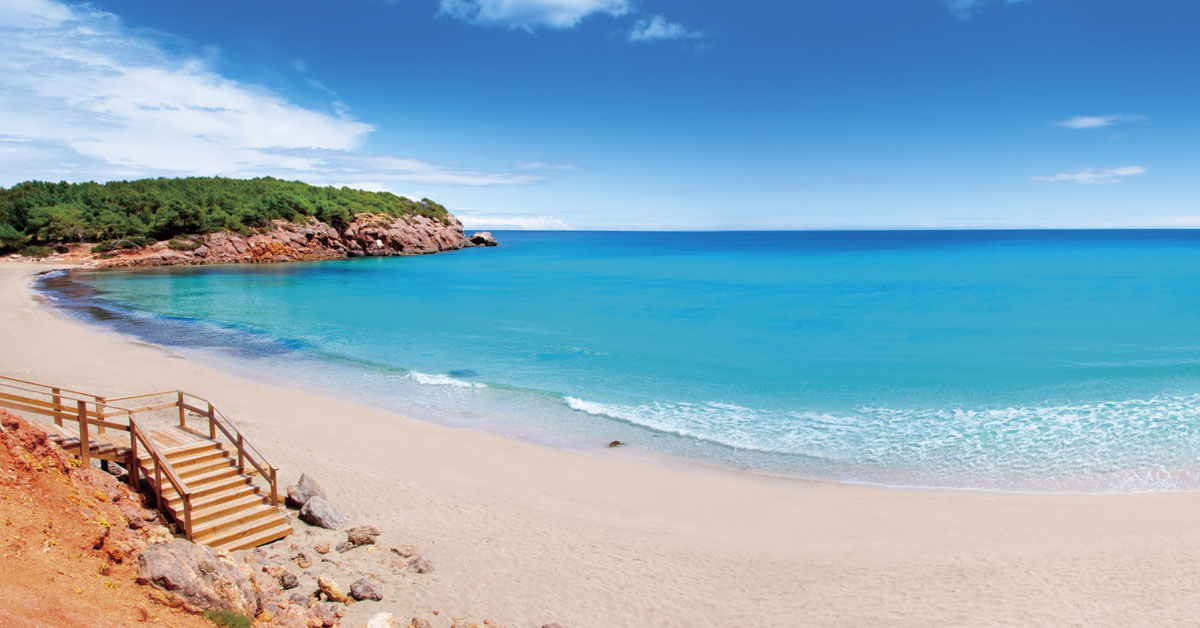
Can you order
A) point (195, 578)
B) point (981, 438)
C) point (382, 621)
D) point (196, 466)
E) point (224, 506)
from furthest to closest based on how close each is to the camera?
1. point (981, 438)
2. point (196, 466)
3. point (224, 506)
4. point (382, 621)
5. point (195, 578)

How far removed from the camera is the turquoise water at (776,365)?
53.7 ft

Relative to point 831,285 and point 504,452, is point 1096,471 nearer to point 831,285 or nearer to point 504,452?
point 504,452

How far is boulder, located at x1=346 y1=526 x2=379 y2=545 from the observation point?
1070cm

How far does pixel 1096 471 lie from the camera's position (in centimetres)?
1480

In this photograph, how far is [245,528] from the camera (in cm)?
1053

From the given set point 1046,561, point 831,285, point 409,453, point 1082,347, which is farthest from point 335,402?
point 831,285

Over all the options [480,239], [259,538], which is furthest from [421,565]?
[480,239]

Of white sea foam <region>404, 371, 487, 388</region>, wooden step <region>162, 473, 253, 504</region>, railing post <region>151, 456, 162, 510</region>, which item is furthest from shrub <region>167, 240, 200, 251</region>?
railing post <region>151, 456, 162, 510</region>

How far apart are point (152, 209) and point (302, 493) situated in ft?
299

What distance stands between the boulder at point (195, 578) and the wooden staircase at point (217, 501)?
2.46m

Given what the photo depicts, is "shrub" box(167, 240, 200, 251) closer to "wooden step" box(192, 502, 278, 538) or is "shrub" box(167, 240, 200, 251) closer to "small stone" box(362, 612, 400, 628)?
"wooden step" box(192, 502, 278, 538)

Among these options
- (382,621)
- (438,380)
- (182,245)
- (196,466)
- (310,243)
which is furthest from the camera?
(310,243)

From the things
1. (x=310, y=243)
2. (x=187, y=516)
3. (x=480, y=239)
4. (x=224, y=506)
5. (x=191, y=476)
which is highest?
(x=480, y=239)

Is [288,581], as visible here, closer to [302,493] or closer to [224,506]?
[224,506]
